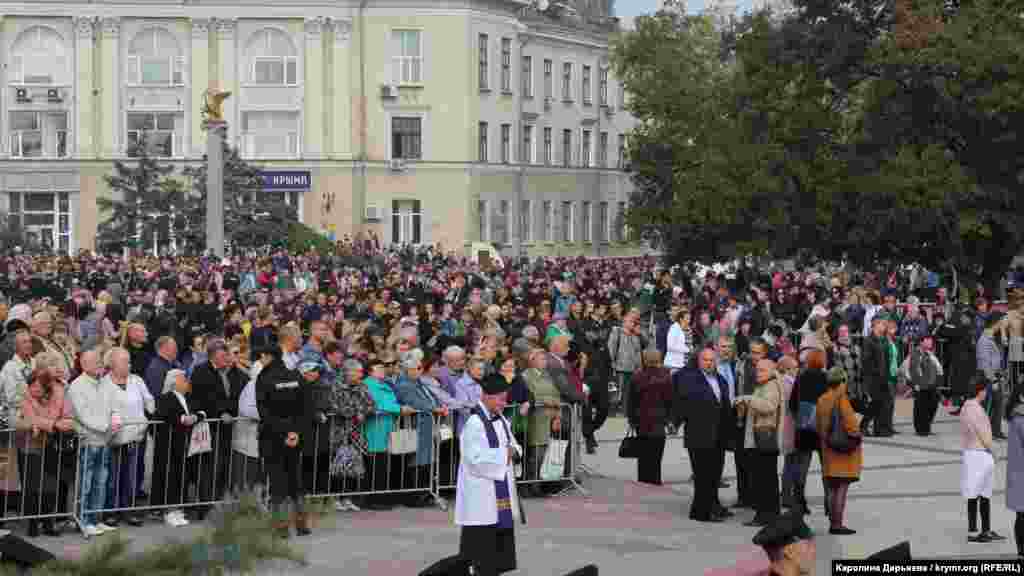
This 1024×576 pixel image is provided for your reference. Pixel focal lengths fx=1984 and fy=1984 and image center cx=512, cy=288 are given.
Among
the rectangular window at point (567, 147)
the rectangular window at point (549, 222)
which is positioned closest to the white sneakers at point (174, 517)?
the rectangular window at point (549, 222)

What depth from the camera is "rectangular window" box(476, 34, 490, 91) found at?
81250 millimetres

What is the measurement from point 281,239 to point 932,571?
59.7 meters

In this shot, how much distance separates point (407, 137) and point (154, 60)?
10561 mm

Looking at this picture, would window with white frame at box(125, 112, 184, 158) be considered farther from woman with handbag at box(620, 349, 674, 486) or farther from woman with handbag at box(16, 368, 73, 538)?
woman with handbag at box(16, 368, 73, 538)

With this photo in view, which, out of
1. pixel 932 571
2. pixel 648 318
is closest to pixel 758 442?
pixel 932 571

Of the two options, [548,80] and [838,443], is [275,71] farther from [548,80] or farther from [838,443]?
[838,443]

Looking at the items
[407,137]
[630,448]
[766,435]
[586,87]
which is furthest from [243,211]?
[766,435]

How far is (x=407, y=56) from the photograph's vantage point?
8006 cm

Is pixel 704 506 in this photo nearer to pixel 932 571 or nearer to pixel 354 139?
pixel 932 571

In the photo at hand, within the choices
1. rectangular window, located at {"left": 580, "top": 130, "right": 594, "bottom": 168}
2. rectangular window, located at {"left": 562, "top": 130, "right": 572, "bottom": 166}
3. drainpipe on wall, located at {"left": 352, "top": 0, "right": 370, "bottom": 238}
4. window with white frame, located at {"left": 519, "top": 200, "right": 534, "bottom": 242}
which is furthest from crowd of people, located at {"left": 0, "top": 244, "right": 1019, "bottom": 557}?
rectangular window, located at {"left": 580, "top": 130, "right": 594, "bottom": 168}

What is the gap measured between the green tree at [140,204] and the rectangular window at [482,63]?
15506 mm

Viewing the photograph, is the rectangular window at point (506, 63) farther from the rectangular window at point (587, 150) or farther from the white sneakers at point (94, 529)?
the white sneakers at point (94, 529)

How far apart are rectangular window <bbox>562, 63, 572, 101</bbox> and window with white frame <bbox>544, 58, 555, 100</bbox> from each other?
3.69ft

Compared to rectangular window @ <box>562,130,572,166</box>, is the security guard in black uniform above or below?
below
